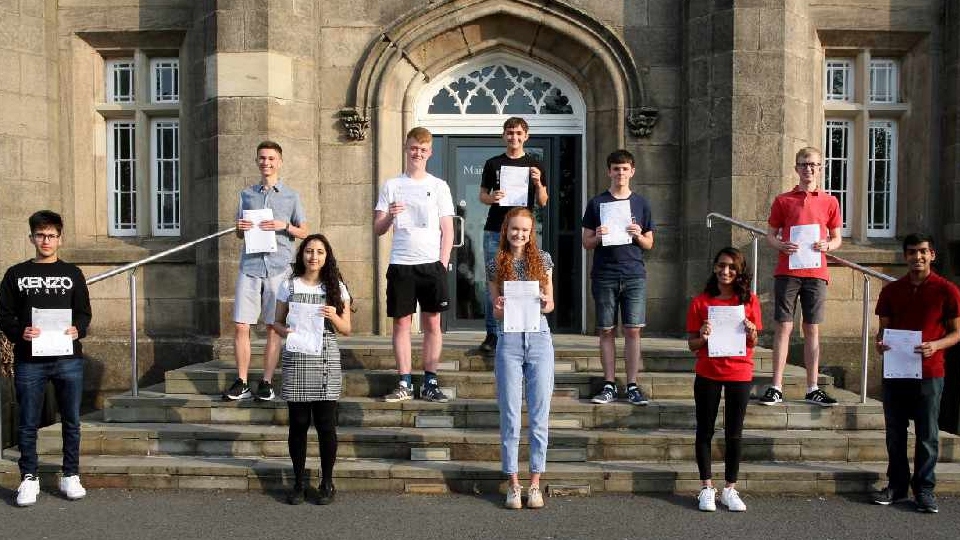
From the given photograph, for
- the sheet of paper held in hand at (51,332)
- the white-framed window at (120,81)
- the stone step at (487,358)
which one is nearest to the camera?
the sheet of paper held in hand at (51,332)

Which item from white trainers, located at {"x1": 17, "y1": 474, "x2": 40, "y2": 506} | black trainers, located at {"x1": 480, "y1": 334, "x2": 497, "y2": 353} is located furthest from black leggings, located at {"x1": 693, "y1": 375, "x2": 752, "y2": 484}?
white trainers, located at {"x1": 17, "y1": 474, "x2": 40, "y2": 506}

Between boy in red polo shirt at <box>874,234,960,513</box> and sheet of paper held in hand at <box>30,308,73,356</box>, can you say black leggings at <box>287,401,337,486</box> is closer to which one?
sheet of paper held in hand at <box>30,308,73,356</box>

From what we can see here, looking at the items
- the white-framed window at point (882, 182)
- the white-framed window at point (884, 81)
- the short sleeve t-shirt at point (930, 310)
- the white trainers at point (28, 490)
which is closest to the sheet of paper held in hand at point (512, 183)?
the short sleeve t-shirt at point (930, 310)

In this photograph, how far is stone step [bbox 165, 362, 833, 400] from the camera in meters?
6.53

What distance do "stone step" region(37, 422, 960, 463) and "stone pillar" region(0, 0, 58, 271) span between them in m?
3.62

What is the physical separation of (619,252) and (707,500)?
197 cm

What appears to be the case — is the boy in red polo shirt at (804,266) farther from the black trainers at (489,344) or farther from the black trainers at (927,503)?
the black trainers at (489,344)

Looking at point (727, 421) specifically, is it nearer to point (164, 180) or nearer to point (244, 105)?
point (244, 105)

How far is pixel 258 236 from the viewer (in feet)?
20.4

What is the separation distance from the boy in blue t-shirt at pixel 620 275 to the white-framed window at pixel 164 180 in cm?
548

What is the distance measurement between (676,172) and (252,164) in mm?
4493

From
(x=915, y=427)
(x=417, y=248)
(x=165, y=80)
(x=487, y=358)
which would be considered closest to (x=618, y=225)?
(x=417, y=248)

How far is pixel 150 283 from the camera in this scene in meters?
9.16

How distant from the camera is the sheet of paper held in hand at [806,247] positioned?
242 inches
